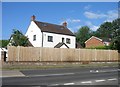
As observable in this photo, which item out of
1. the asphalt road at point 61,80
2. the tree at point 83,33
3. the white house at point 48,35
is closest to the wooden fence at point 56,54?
the white house at point 48,35

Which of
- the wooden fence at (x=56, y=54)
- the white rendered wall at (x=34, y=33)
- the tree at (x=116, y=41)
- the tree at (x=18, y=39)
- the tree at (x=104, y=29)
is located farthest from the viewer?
the tree at (x=104, y=29)

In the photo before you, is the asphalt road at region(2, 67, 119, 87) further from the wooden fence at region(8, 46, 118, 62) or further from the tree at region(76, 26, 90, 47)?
the tree at region(76, 26, 90, 47)

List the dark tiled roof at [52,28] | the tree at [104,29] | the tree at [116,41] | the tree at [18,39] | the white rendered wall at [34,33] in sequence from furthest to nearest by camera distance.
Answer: the tree at [104,29] < the dark tiled roof at [52,28] < the white rendered wall at [34,33] < the tree at [116,41] < the tree at [18,39]

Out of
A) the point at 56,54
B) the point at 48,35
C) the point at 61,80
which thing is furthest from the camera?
the point at 48,35

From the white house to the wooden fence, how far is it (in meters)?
11.1

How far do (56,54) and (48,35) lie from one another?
52.2ft

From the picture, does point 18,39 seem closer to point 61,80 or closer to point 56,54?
point 56,54

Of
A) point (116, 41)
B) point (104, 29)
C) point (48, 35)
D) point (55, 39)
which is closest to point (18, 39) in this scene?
point (48, 35)

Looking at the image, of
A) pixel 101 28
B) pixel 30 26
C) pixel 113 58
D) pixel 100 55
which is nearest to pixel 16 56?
pixel 100 55

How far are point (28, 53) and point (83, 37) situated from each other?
102936 millimetres

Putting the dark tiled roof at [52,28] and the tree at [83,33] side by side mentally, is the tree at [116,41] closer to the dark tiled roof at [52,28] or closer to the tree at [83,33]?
the dark tiled roof at [52,28]

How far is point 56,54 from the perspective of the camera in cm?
3925

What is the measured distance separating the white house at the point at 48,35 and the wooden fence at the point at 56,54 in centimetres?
1107

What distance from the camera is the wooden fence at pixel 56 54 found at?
34.7 m
